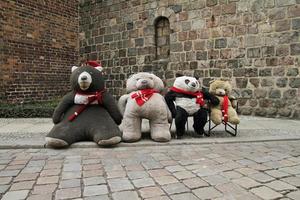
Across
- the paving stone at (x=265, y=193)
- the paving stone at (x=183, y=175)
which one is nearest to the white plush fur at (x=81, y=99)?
the paving stone at (x=183, y=175)

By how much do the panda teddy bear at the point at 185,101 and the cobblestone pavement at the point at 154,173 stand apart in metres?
0.60

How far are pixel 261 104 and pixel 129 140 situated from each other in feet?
16.5

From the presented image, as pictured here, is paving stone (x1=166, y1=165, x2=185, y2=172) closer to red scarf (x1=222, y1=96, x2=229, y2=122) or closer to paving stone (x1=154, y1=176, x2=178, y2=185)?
paving stone (x1=154, y1=176, x2=178, y2=185)

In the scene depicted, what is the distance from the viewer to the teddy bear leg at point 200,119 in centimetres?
583

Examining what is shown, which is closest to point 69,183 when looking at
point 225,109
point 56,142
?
point 56,142

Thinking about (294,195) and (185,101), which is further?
(185,101)

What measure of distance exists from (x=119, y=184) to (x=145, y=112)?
2.08m

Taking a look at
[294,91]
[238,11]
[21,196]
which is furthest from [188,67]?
[21,196]

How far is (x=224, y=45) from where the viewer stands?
372 inches

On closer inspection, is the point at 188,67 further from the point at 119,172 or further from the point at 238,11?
the point at 119,172

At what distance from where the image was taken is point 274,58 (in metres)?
8.61

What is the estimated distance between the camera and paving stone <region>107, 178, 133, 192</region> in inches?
129

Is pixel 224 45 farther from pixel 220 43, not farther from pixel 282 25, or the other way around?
pixel 282 25

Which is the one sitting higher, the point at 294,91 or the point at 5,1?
the point at 5,1
